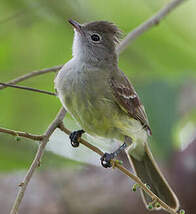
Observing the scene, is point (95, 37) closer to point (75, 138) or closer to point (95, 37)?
point (95, 37)

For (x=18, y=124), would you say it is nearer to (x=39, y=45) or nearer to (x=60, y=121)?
(x=39, y=45)

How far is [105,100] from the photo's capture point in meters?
4.15

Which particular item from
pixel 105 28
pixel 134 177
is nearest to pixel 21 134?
pixel 134 177

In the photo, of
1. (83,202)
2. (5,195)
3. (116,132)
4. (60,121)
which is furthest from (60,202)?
(60,121)

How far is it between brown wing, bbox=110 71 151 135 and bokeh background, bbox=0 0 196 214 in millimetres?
256

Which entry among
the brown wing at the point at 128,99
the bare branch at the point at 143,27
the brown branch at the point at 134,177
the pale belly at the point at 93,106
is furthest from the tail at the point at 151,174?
the brown branch at the point at 134,177

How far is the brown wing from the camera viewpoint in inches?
168

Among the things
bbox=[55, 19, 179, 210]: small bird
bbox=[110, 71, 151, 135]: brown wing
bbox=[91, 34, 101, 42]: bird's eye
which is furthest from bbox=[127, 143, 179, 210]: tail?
bbox=[91, 34, 101, 42]: bird's eye

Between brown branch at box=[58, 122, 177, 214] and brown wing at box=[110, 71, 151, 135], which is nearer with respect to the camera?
brown branch at box=[58, 122, 177, 214]

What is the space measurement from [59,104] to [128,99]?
115 cm

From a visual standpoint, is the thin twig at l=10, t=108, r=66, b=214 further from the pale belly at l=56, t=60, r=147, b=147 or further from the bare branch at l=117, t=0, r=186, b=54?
the bare branch at l=117, t=0, r=186, b=54

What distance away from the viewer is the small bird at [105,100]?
13.4 ft

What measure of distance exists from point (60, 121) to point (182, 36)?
7.70 feet

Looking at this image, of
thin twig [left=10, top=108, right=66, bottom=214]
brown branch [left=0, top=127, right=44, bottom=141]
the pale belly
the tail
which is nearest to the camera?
thin twig [left=10, top=108, right=66, bottom=214]
